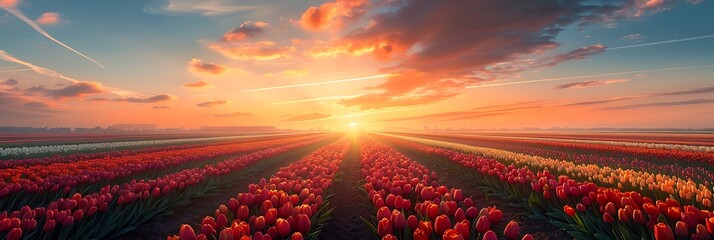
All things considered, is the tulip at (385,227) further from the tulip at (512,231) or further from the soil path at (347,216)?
the soil path at (347,216)

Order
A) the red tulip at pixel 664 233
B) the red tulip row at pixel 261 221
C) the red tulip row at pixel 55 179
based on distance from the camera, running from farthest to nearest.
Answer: the red tulip row at pixel 55 179 → the red tulip row at pixel 261 221 → the red tulip at pixel 664 233

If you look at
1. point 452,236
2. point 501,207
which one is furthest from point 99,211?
point 501,207

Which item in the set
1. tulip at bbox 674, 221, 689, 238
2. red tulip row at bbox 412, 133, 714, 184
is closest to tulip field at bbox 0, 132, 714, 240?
tulip at bbox 674, 221, 689, 238

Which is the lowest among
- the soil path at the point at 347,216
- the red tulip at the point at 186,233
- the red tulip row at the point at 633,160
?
the red tulip row at the point at 633,160

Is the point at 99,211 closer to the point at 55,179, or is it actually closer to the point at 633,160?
the point at 55,179

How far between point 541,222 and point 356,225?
11.8 ft

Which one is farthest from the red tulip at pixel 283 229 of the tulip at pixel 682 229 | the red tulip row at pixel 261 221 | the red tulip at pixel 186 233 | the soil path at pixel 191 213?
the tulip at pixel 682 229

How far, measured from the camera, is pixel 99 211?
6.61 meters

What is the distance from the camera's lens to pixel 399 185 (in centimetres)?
746

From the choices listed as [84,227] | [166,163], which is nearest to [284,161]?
[166,163]

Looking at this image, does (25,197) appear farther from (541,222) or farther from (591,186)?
(591,186)

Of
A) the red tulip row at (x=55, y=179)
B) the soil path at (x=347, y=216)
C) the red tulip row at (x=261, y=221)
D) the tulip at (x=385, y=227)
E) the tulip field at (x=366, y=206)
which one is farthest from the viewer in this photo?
the red tulip row at (x=55, y=179)

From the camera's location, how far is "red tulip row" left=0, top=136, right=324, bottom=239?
514cm

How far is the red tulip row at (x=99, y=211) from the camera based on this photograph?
514cm
